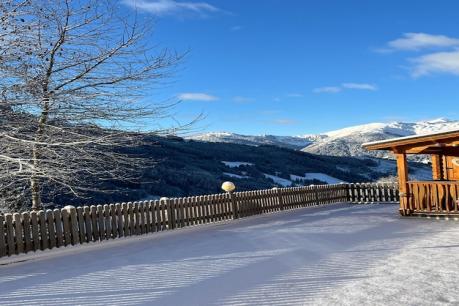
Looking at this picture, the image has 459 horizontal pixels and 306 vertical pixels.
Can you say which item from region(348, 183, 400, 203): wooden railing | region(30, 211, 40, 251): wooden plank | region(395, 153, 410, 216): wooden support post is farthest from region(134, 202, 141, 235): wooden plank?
region(348, 183, 400, 203): wooden railing

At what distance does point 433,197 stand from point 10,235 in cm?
1202

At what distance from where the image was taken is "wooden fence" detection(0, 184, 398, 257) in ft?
31.8

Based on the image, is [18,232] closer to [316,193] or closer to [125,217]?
[125,217]

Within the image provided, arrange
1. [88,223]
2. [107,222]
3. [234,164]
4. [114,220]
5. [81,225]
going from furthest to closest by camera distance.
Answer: [234,164] → [114,220] → [107,222] → [88,223] → [81,225]

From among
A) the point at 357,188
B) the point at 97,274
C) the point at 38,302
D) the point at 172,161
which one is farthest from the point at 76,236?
the point at 172,161

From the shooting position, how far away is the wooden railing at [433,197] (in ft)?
45.5

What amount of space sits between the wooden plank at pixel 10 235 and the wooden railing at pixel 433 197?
1158cm

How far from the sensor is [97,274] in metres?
7.68

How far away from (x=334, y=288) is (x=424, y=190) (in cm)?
946

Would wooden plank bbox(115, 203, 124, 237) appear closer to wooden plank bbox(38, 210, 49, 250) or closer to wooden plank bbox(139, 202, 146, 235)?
wooden plank bbox(139, 202, 146, 235)

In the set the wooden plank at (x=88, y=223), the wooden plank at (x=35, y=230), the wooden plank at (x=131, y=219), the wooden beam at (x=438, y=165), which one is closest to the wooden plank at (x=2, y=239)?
the wooden plank at (x=35, y=230)

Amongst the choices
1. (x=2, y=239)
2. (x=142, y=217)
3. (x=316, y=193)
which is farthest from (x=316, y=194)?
(x=2, y=239)

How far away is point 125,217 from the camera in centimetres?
1181

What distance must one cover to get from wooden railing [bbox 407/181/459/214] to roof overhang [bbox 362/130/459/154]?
119 centimetres
